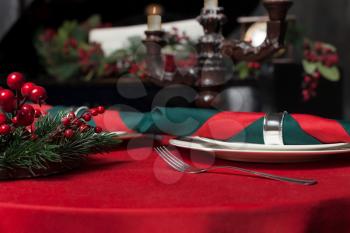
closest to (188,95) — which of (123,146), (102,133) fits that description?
(123,146)

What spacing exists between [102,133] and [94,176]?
0.27ft

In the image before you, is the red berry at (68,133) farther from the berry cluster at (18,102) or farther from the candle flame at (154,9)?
the candle flame at (154,9)

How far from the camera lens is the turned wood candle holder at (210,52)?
1.12 metres

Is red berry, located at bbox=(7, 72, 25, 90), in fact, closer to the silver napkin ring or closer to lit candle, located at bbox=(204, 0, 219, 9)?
the silver napkin ring

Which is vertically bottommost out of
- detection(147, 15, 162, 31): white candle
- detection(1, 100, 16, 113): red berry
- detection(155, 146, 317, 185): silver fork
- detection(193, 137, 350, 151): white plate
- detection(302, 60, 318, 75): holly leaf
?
detection(302, 60, 318, 75): holly leaf

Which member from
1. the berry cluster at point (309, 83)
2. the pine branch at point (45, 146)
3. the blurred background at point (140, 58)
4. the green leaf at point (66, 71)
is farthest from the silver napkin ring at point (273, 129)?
the green leaf at point (66, 71)

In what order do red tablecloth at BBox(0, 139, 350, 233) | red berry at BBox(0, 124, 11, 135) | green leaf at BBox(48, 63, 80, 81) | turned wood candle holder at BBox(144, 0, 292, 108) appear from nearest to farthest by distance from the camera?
1. red tablecloth at BBox(0, 139, 350, 233)
2. red berry at BBox(0, 124, 11, 135)
3. turned wood candle holder at BBox(144, 0, 292, 108)
4. green leaf at BBox(48, 63, 80, 81)

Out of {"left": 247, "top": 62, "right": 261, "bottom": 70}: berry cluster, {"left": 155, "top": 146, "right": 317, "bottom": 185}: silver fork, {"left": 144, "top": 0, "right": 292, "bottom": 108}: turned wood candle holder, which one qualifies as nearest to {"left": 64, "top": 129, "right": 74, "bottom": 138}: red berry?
{"left": 155, "top": 146, "right": 317, "bottom": 185}: silver fork

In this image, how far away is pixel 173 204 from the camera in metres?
0.50

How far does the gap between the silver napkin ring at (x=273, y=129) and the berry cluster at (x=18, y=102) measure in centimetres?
30

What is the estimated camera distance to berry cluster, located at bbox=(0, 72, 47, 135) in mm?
589

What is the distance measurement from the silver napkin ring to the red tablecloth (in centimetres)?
12

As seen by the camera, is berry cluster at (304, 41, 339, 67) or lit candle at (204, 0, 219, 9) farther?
berry cluster at (304, 41, 339, 67)

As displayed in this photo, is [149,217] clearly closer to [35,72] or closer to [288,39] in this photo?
[288,39]
